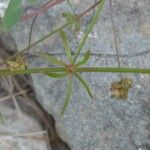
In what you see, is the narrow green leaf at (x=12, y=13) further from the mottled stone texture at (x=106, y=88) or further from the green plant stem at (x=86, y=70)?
the mottled stone texture at (x=106, y=88)

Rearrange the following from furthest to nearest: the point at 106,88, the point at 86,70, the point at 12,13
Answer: the point at 106,88 < the point at 12,13 < the point at 86,70

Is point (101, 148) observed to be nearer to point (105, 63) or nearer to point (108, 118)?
point (108, 118)

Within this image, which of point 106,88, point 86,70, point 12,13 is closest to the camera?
point 86,70

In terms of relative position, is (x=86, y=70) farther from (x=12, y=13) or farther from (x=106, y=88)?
(x=106, y=88)

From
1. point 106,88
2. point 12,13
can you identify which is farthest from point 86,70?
point 106,88

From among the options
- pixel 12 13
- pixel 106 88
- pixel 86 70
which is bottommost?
pixel 106 88

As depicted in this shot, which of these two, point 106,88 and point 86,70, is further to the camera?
point 106,88
